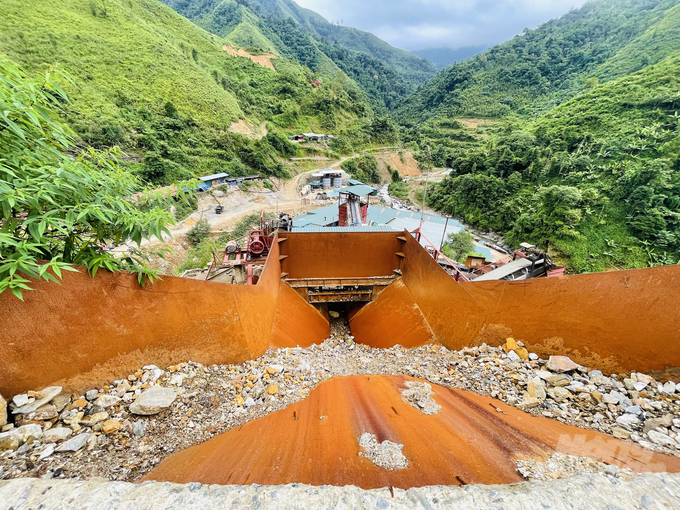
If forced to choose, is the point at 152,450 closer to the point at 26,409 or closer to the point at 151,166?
the point at 26,409

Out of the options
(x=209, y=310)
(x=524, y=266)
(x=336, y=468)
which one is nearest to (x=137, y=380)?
(x=209, y=310)

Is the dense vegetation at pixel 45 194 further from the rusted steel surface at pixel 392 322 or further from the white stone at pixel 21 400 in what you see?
the rusted steel surface at pixel 392 322

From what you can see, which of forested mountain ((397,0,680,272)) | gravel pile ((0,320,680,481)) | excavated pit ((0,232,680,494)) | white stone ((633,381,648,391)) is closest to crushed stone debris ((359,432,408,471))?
excavated pit ((0,232,680,494))

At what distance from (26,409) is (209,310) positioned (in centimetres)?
143

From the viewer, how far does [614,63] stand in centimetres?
3731

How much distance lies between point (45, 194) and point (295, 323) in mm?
4328

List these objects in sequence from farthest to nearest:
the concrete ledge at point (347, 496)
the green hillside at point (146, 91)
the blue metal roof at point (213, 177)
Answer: the blue metal roof at point (213, 177), the green hillside at point (146, 91), the concrete ledge at point (347, 496)

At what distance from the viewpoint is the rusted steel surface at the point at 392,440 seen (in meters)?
1.59

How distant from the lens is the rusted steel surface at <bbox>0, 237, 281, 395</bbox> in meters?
1.81

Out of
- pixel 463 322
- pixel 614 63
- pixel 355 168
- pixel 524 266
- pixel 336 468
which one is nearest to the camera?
pixel 336 468

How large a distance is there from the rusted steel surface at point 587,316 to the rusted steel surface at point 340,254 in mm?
2641

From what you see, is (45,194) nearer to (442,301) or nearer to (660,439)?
(660,439)

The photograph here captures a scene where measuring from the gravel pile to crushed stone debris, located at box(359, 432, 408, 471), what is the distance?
817mm

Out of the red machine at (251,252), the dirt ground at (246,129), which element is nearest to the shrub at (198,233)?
the red machine at (251,252)
